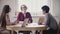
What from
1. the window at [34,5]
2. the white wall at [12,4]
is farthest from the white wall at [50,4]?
the window at [34,5]

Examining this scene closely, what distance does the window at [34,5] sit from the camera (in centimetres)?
580

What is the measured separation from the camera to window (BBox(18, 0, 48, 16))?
5801mm

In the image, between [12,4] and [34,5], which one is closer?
[12,4]

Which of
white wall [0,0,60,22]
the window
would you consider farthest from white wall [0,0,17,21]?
the window

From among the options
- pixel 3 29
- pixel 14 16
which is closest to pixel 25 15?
pixel 14 16

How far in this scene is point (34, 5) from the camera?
5.84 metres

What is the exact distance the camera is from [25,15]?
4.96 m

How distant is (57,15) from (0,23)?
2510 millimetres

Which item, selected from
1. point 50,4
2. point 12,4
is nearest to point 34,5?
point 50,4

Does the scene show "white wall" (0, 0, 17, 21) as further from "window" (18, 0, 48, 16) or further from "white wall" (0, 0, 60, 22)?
"window" (18, 0, 48, 16)

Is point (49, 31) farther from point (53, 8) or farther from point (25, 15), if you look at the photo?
point (53, 8)

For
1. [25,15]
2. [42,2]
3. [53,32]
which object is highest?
[42,2]

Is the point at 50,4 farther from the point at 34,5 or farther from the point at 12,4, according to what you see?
the point at 12,4

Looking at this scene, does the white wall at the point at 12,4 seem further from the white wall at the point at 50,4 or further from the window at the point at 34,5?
the window at the point at 34,5
